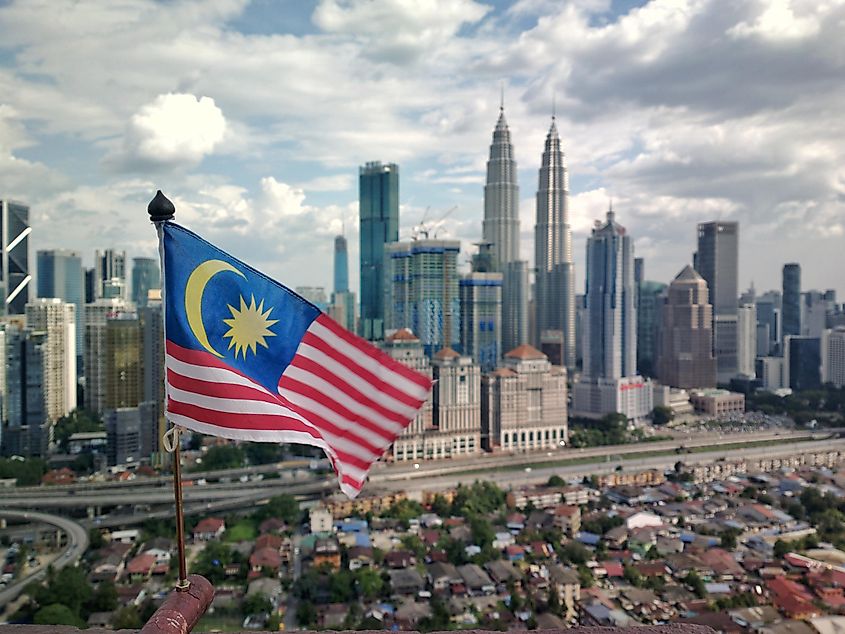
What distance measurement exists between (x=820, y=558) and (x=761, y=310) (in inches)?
1352

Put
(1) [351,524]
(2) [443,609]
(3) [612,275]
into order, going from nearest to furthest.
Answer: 1. (2) [443,609]
2. (1) [351,524]
3. (3) [612,275]

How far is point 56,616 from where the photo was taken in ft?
24.0

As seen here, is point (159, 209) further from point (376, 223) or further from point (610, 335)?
point (376, 223)

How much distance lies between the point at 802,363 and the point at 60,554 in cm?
2744

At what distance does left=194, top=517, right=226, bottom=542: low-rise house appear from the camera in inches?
423

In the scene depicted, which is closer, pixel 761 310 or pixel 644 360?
pixel 644 360

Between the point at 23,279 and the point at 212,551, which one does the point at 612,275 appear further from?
the point at 23,279

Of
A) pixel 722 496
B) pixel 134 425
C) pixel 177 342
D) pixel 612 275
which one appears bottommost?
pixel 722 496

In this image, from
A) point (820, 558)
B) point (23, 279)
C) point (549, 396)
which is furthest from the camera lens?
point (23, 279)

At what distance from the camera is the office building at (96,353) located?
17841mm

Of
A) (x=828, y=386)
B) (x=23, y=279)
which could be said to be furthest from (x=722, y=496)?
(x=23, y=279)

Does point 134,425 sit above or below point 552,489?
above

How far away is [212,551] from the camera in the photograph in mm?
9430

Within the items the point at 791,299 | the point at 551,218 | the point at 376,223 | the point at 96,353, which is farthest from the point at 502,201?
the point at 96,353
